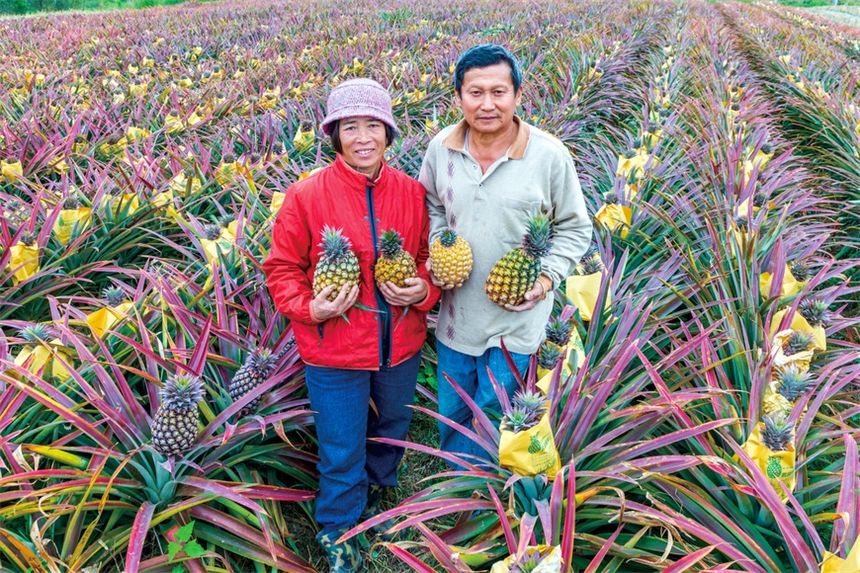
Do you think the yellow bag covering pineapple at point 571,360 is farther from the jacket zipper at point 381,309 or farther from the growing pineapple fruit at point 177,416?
the growing pineapple fruit at point 177,416

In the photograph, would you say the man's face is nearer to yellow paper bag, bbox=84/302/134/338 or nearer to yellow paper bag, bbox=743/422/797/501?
yellow paper bag, bbox=743/422/797/501

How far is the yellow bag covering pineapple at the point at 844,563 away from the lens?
3.35 feet

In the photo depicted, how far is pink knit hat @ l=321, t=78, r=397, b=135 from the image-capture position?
1.54 meters

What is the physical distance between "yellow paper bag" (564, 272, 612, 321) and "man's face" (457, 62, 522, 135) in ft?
2.67

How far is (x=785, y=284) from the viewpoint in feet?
7.30

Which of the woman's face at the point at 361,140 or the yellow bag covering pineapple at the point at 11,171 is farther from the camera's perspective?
the yellow bag covering pineapple at the point at 11,171

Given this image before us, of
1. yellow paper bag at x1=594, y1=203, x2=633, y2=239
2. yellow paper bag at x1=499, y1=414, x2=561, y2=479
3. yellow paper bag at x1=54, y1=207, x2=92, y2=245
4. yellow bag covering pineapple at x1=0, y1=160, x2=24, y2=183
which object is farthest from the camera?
yellow bag covering pineapple at x1=0, y1=160, x2=24, y2=183

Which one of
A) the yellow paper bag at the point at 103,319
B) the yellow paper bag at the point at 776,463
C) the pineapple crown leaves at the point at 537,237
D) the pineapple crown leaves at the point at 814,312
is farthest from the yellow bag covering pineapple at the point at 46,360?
the pineapple crown leaves at the point at 814,312

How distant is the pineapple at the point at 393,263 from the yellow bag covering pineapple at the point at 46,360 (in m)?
1.11

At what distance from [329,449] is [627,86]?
603cm

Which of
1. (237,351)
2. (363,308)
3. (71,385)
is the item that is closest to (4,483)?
(71,385)

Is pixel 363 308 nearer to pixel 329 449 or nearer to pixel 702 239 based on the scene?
pixel 329 449

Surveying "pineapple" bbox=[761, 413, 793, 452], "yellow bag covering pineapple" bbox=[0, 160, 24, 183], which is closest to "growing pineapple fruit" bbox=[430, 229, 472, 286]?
"pineapple" bbox=[761, 413, 793, 452]

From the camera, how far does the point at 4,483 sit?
1.38 meters
